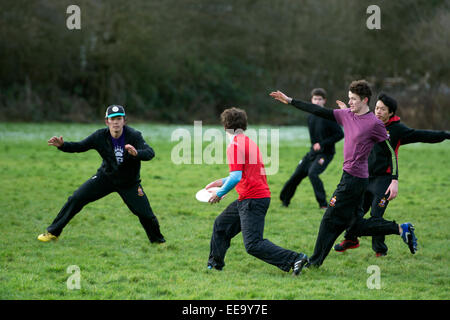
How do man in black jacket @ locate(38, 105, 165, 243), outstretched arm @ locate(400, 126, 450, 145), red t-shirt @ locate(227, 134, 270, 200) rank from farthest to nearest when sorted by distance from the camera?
man in black jacket @ locate(38, 105, 165, 243)
outstretched arm @ locate(400, 126, 450, 145)
red t-shirt @ locate(227, 134, 270, 200)

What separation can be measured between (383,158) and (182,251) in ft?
9.13

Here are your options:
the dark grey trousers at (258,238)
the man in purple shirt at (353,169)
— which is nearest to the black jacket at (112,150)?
the dark grey trousers at (258,238)

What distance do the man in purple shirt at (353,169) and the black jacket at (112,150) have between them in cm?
207

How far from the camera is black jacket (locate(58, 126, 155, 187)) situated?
755 cm

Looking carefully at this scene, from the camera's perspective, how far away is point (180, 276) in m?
6.37

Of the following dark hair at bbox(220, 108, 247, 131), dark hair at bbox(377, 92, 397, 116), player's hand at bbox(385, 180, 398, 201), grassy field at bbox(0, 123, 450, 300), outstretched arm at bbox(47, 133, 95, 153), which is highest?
dark hair at bbox(377, 92, 397, 116)

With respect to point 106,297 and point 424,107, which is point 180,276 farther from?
point 424,107

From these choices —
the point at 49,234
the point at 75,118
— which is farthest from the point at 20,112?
the point at 49,234

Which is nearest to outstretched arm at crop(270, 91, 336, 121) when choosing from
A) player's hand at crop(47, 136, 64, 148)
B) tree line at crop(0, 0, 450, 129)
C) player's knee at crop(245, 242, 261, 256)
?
player's knee at crop(245, 242, 261, 256)

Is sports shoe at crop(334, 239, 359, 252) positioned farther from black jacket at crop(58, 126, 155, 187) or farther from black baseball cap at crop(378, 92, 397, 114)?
black jacket at crop(58, 126, 155, 187)

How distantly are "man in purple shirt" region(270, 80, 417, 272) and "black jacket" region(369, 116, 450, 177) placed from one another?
0.90 meters

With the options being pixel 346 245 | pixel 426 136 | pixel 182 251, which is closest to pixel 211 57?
pixel 182 251

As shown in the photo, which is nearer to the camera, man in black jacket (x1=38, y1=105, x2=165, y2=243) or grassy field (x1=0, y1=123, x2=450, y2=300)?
grassy field (x1=0, y1=123, x2=450, y2=300)

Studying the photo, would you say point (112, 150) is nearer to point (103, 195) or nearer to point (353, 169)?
point (103, 195)
